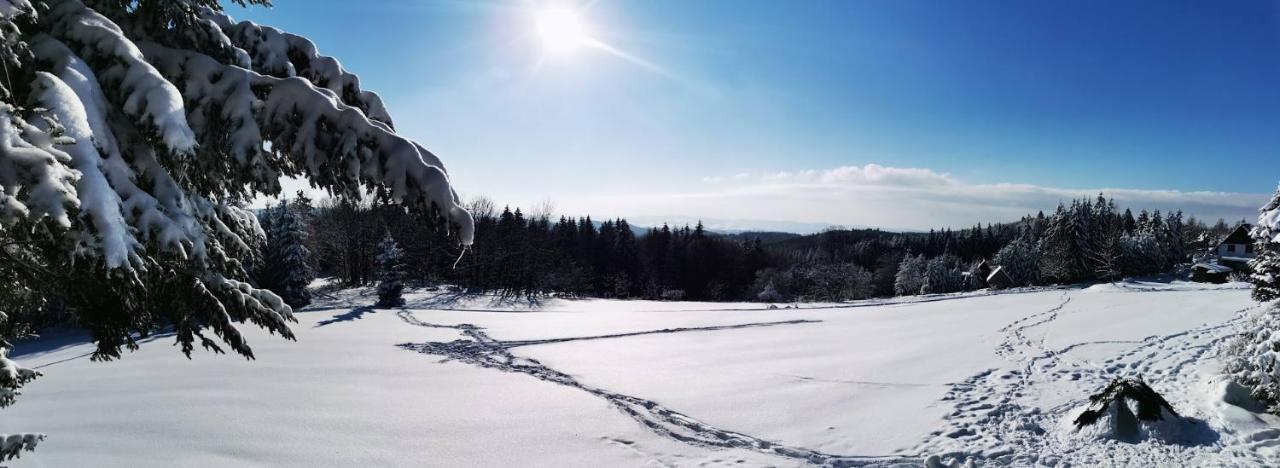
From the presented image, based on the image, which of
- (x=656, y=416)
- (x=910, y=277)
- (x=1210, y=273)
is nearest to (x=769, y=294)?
(x=910, y=277)

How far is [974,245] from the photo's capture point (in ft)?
357

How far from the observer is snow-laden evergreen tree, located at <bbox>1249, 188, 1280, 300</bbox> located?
26.0 ft

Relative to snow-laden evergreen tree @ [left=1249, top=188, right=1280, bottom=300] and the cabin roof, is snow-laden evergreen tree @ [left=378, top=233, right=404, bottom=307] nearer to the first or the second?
snow-laden evergreen tree @ [left=1249, top=188, right=1280, bottom=300]

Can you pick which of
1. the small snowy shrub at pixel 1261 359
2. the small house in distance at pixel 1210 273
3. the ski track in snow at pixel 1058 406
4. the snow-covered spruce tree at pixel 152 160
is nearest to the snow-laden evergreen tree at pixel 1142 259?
the small house in distance at pixel 1210 273

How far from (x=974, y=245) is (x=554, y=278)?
3656 inches

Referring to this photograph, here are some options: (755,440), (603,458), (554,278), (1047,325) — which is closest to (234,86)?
(603,458)

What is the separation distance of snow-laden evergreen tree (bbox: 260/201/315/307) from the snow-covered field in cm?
1335

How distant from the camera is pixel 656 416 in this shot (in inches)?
357

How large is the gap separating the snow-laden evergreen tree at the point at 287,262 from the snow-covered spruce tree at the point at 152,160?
3325cm

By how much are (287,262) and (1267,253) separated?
38907mm

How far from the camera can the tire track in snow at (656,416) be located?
7270 millimetres

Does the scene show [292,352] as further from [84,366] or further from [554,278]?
[554,278]

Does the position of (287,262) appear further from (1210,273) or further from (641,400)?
(1210,273)

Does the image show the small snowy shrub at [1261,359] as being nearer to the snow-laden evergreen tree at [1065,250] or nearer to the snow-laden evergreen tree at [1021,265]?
the snow-laden evergreen tree at [1065,250]
